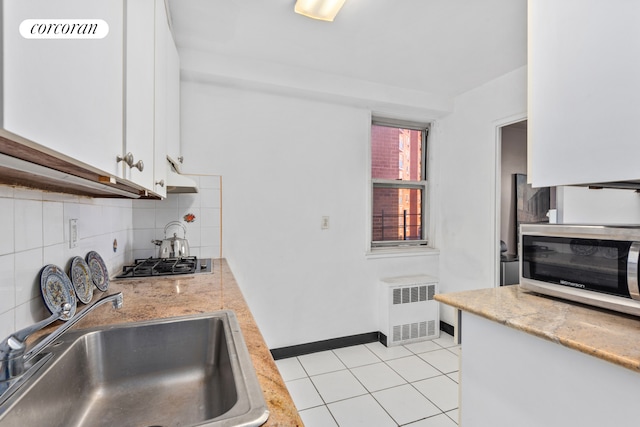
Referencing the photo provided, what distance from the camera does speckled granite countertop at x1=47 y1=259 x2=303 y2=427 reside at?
63cm

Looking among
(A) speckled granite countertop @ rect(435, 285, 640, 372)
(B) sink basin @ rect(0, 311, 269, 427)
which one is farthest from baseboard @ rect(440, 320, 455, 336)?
(B) sink basin @ rect(0, 311, 269, 427)

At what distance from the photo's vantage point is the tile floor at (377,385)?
1.85 m

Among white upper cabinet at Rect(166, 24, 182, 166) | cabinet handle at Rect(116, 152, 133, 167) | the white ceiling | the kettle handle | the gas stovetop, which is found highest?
the white ceiling

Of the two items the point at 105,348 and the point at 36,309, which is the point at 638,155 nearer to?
the point at 105,348

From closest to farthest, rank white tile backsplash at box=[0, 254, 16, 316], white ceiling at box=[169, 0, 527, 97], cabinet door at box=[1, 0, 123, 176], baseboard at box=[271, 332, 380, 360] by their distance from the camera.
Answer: cabinet door at box=[1, 0, 123, 176]
white tile backsplash at box=[0, 254, 16, 316]
white ceiling at box=[169, 0, 527, 97]
baseboard at box=[271, 332, 380, 360]

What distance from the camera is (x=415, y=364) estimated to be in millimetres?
2465

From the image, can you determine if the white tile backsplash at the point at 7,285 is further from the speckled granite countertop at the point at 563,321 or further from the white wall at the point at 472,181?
the white wall at the point at 472,181

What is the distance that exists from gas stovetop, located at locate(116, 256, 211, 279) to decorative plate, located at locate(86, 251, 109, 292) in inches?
A: 9.6

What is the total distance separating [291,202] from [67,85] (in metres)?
2.13

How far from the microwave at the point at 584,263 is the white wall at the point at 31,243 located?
1.86 metres

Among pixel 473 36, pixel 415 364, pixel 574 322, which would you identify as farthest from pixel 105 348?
pixel 473 36

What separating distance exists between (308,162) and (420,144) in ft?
4.56

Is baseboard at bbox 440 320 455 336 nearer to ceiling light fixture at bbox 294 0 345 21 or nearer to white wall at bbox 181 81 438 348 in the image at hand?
white wall at bbox 181 81 438 348

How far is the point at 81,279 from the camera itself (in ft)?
3.91
